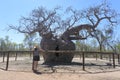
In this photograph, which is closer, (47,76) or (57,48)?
(47,76)

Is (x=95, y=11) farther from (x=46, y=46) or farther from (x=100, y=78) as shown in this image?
(x=100, y=78)

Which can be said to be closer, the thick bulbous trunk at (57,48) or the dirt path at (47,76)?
the dirt path at (47,76)

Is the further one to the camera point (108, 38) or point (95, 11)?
point (108, 38)

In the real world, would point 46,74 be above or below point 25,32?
below

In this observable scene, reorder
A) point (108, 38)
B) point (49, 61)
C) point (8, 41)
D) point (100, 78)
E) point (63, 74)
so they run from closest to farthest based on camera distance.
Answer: point (100, 78) < point (63, 74) < point (49, 61) < point (108, 38) < point (8, 41)

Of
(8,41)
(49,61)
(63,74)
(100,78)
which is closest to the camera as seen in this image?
(100,78)

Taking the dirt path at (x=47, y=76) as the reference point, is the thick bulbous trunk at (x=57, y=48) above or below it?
above

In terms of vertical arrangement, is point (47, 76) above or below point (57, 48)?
below

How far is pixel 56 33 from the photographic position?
66.7 ft

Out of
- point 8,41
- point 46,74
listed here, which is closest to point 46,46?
point 46,74

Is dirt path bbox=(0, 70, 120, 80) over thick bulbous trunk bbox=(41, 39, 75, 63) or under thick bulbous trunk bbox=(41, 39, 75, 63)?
under

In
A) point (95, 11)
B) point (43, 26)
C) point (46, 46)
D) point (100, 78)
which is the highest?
point (95, 11)

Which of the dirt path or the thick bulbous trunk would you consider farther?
the thick bulbous trunk

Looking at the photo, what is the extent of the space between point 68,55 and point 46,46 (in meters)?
1.88
